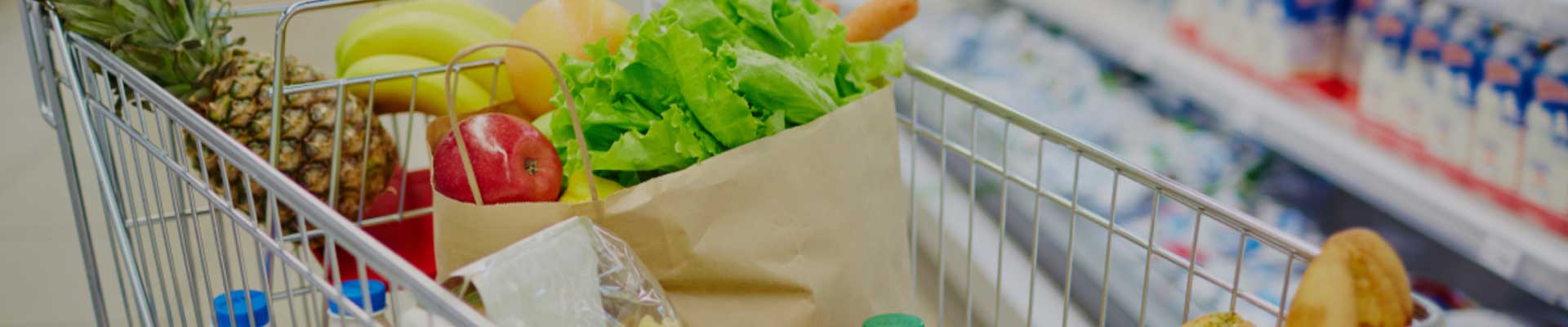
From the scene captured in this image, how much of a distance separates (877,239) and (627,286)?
1.06 feet

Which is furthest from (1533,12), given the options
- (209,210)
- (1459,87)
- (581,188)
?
(209,210)

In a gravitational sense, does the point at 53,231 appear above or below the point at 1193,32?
below

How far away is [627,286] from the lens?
88 centimetres

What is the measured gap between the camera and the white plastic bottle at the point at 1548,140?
1.66m

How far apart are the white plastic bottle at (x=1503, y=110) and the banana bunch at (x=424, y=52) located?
1.53m

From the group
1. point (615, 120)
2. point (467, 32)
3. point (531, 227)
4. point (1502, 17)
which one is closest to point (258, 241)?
point (531, 227)

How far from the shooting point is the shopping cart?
78cm

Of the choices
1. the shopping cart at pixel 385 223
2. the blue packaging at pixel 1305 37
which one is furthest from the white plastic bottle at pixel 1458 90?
the shopping cart at pixel 385 223

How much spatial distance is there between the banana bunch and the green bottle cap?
26.6 inches

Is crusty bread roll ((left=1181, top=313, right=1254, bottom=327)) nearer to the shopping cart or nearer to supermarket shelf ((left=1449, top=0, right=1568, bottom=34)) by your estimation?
the shopping cart

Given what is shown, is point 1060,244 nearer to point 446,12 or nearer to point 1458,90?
point 1458,90

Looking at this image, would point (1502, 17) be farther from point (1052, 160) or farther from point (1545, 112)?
point (1052, 160)

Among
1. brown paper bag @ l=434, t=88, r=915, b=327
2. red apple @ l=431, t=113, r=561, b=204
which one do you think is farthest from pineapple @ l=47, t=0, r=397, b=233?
brown paper bag @ l=434, t=88, r=915, b=327

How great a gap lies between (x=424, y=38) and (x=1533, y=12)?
1.47m
